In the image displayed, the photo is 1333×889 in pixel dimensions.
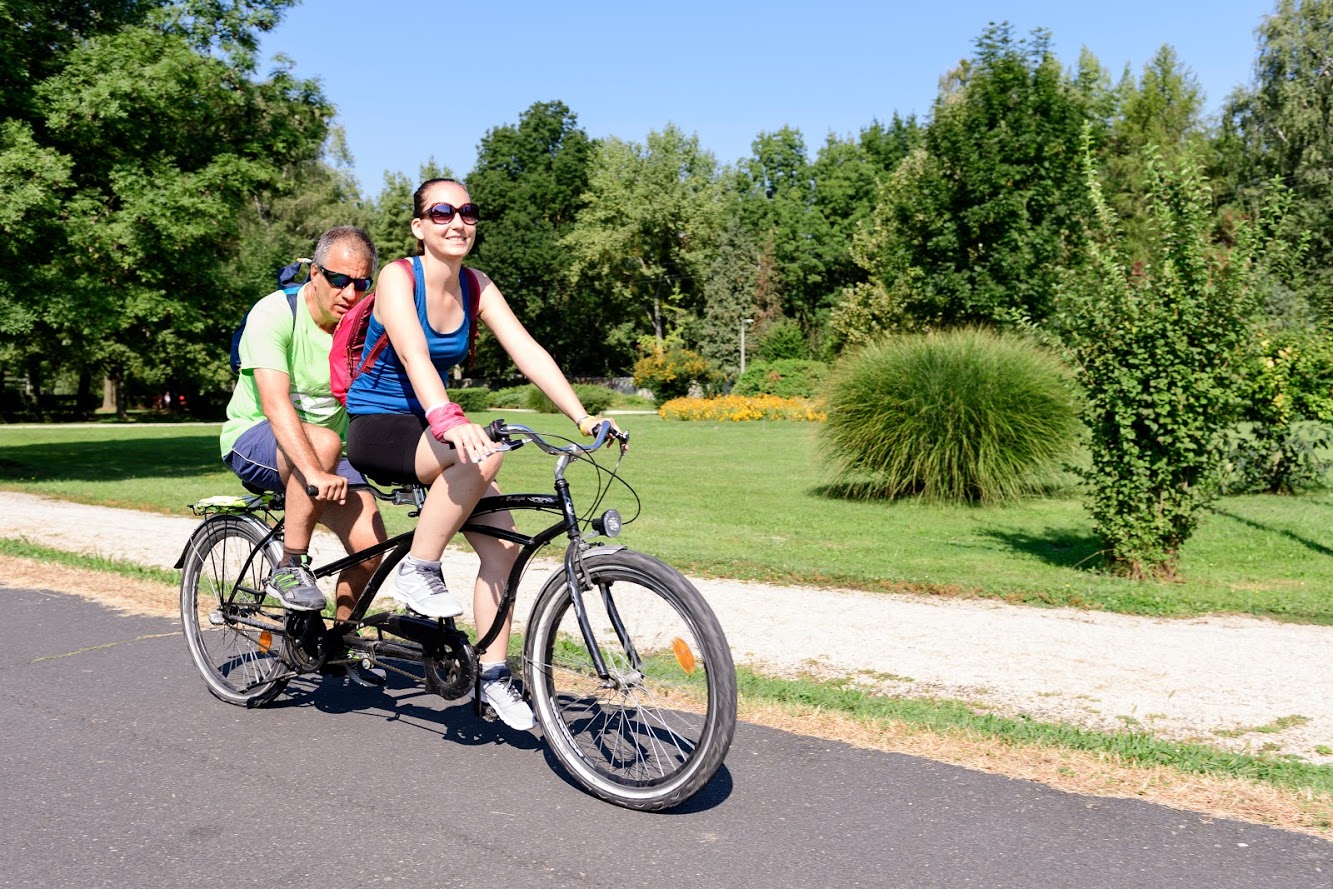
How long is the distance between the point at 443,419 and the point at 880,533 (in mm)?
9832

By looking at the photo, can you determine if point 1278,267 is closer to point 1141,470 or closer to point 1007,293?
point 1141,470

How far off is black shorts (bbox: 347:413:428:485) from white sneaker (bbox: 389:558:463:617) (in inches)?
12.7

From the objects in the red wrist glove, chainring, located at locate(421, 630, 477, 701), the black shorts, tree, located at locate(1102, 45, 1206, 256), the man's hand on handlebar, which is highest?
tree, located at locate(1102, 45, 1206, 256)

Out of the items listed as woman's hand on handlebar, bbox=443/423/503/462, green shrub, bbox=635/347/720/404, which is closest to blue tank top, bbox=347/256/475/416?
woman's hand on handlebar, bbox=443/423/503/462

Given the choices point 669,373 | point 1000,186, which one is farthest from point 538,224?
point 1000,186

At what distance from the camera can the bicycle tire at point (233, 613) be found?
509 cm

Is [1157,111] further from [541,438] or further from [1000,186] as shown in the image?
[541,438]

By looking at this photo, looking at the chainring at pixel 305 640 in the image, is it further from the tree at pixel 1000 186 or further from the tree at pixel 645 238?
the tree at pixel 645 238

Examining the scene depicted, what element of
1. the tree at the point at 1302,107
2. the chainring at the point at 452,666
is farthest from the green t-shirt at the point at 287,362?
the tree at the point at 1302,107

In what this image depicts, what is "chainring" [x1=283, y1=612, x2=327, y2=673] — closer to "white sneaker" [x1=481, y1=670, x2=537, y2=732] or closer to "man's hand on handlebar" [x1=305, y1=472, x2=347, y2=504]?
"man's hand on handlebar" [x1=305, y1=472, x2=347, y2=504]

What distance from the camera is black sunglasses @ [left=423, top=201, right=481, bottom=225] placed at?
4.07 meters

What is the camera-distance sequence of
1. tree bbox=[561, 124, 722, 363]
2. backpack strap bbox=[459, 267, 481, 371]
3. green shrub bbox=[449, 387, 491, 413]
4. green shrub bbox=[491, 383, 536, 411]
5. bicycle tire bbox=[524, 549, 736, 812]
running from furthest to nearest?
tree bbox=[561, 124, 722, 363]
green shrub bbox=[491, 383, 536, 411]
green shrub bbox=[449, 387, 491, 413]
backpack strap bbox=[459, 267, 481, 371]
bicycle tire bbox=[524, 549, 736, 812]

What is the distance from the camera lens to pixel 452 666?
4.25 metres

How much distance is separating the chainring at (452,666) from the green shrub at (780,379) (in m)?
44.7
